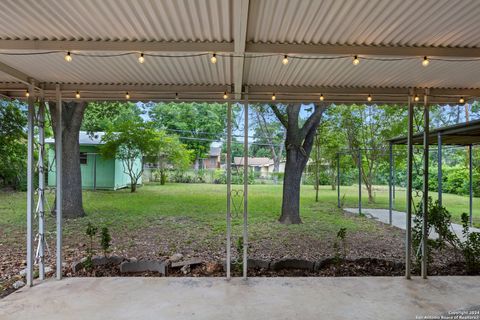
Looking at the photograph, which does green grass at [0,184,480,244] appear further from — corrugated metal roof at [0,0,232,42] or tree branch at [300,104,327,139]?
corrugated metal roof at [0,0,232,42]

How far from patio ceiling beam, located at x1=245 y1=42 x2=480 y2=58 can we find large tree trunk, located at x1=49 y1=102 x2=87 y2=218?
6.12 metres

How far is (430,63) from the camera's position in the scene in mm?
3094

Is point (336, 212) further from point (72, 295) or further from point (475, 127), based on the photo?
point (72, 295)

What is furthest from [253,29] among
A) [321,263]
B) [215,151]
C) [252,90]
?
[215,151]

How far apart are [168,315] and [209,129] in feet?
63.6

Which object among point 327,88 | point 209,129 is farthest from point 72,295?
point 209,129

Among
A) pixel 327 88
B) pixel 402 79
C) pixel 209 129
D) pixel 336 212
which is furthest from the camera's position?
pixel 209 129

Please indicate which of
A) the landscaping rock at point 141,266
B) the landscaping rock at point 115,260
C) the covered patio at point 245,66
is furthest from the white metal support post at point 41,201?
the landscaping rock at point 141,266

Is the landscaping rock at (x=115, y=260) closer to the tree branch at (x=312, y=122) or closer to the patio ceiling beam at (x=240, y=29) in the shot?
the patio ceiling beam at (x=240, y=29)

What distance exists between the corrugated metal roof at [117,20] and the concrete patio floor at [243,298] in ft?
7.83

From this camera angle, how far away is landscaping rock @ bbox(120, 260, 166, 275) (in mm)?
4121

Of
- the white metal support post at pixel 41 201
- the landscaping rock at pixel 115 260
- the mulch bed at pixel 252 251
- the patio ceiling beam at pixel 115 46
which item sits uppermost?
the patio ceiling beam at pixel 115 46

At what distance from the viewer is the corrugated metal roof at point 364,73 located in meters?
3.15

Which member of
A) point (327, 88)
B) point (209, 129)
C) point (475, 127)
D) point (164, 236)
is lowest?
point (164, 236)
